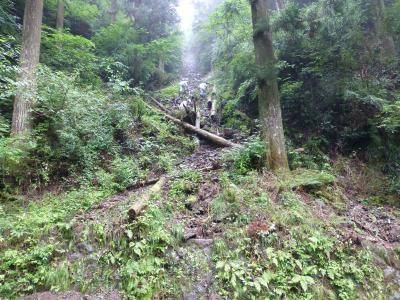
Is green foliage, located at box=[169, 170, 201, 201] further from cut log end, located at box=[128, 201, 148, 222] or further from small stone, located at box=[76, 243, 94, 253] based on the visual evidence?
small stone, located at box=[76, 243, 94, 253]

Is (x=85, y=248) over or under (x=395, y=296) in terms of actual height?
over

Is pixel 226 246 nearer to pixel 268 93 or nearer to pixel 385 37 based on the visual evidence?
pixel 268 93

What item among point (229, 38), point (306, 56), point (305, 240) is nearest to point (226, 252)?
point (305, 240)

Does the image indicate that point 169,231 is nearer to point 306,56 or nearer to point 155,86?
point 306,56

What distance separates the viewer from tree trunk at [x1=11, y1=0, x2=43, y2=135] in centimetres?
638

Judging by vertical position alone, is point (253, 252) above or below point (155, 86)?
below

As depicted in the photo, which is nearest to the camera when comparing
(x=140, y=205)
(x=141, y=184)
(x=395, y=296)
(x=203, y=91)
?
(x=395, y=296)

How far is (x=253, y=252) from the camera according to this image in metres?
4.39

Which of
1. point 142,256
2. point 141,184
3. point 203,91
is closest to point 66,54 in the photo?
point 141,184

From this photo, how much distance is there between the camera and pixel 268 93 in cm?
686

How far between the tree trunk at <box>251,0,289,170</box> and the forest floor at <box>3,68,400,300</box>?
2.92ft

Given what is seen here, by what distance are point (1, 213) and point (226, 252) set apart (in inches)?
151

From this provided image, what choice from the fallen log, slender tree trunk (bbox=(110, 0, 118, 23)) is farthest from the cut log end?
slender tree trunk (bbox=(110, 0, 118, 23))

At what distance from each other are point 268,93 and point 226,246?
4.01 m
